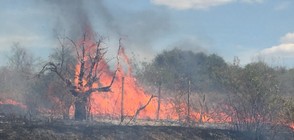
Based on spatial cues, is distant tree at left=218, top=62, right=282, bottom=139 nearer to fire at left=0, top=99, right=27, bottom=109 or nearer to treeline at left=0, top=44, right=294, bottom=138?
treeline at left=0, top=44, right=294, bottom=138

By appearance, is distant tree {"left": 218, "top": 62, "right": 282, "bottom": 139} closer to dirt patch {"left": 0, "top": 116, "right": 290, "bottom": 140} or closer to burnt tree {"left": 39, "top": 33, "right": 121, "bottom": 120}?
dirt patch {"left": 0, "top": 116, "right": 290, "bottom": 140}

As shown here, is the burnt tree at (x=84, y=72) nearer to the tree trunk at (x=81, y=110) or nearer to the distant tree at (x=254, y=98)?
the tree trunk at (x=81, y=110)

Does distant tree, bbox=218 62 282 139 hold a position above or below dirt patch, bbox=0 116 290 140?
above

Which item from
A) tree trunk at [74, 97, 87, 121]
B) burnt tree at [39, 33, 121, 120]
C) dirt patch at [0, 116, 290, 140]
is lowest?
dirt patch at [0, 116, 290, 140]

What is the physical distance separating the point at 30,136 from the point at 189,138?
25.7ft

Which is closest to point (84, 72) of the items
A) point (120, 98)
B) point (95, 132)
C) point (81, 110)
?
point (81, 110)

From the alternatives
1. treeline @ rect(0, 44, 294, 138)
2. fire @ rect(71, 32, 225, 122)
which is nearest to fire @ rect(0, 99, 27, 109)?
treeline @ rect(0, 44, 294, 138)

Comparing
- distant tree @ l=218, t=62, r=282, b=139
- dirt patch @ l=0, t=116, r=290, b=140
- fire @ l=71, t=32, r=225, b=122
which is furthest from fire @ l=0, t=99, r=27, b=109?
distant tree @ l=218, t=62, r=282, b=139

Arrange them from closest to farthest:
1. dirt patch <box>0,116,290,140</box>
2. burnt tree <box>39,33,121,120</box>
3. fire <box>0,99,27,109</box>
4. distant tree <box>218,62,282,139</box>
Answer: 1. dirt patch <box>0,116,290,140</box>
2. distant tree <box>218,62,282,139</box>
3. burnt tree <box>39,33,121,120</box>
4. fire <box>0,99,27,109</box>

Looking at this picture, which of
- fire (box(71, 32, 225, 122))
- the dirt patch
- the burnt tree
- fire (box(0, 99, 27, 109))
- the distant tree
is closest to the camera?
the dirt patch

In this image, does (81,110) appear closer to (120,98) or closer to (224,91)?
(120,98)

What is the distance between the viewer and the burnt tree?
81.5 ft

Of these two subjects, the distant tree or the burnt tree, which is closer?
the distant tree

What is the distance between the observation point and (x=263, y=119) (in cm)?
2183
